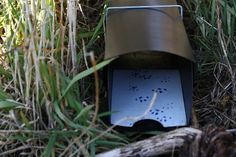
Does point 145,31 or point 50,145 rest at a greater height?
point 145,31

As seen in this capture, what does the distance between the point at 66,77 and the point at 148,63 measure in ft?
0.87

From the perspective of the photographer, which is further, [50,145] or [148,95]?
[148,95]

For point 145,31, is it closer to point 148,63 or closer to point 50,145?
point 148,63

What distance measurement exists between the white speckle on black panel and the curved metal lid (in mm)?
144

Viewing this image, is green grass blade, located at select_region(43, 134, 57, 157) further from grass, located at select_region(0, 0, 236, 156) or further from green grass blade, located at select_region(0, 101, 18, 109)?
green grass blade, located at select_region(0, 101, 18, 109)

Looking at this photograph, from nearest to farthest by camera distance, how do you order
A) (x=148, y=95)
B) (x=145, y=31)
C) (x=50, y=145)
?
(x=50, y=145), (x=145, y=31), (x=148, y=95)

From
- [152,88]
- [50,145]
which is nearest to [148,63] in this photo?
[152,88]

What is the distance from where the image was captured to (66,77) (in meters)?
1.19

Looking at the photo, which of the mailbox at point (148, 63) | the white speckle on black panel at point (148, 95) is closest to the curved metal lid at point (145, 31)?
the mailbox at point (148, 63)

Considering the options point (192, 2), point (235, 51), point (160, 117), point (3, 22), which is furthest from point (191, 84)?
point (3, 22)

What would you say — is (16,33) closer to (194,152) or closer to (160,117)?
(160,117)

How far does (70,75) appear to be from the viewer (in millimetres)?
1257

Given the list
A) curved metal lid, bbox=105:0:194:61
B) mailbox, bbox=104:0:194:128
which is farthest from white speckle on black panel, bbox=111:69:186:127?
curved metal lid, bbox=105:0:194:61

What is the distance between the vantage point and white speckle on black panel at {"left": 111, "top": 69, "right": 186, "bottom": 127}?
4.09 feet
